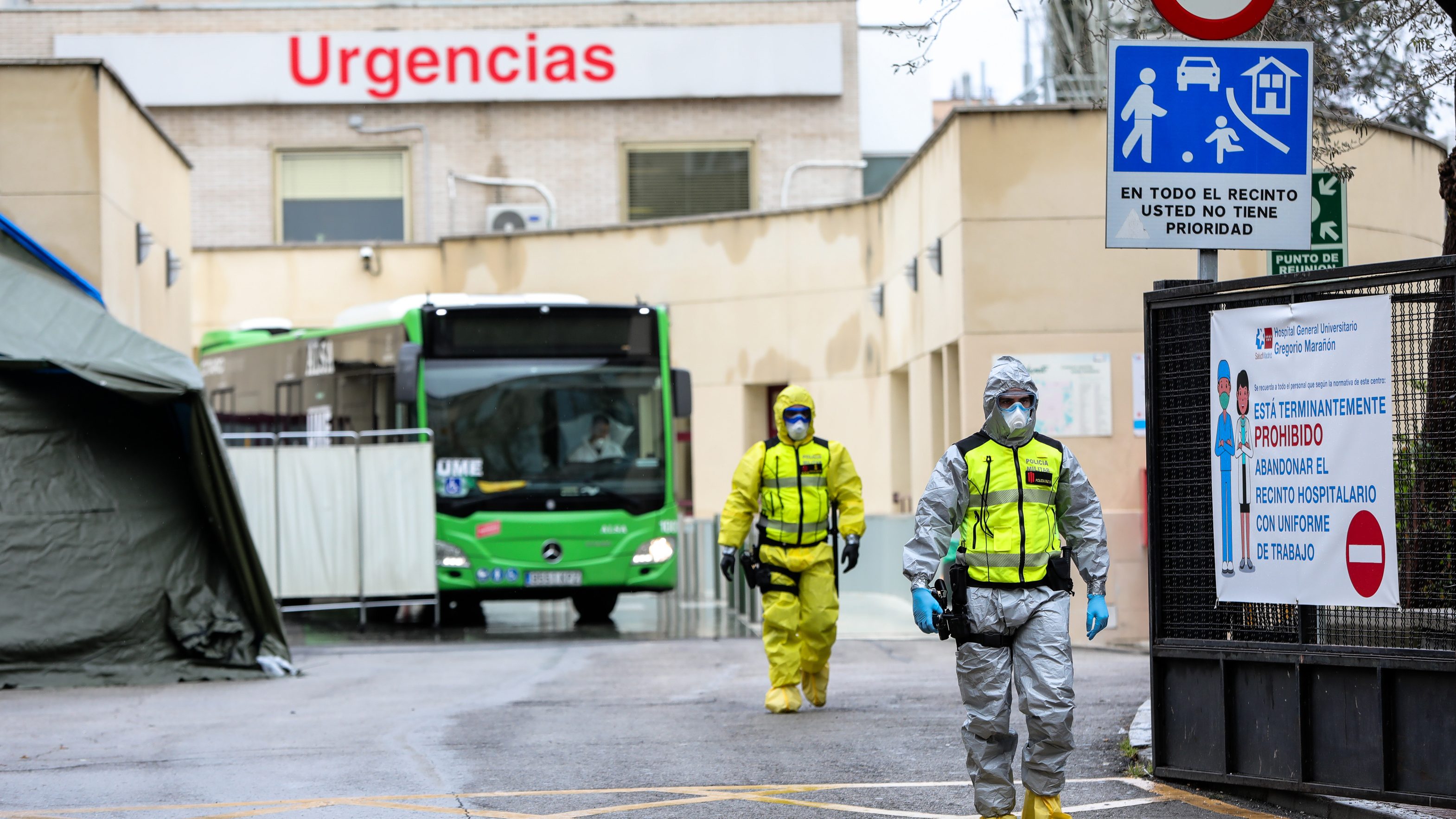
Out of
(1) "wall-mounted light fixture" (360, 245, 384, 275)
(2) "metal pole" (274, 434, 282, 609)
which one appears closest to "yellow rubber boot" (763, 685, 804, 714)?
(2) "metal pole" (274, 434, 282, 609)

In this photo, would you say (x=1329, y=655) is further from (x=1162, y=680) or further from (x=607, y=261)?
(x=607, y=261)

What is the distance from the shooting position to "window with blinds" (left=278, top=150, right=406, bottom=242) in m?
29.1

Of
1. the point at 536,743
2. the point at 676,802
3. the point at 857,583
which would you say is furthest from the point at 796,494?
the point at 857,583

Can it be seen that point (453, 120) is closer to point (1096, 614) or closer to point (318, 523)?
point (318, 523)

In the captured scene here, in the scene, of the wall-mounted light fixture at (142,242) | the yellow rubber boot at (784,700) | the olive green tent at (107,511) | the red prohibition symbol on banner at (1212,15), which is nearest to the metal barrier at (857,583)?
the olive green tent at (107,511)

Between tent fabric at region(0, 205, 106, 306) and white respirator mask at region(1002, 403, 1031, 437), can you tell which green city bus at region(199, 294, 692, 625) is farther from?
white respirator mask at region(1002, 403, 1031, 437)

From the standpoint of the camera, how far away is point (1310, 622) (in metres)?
7.10

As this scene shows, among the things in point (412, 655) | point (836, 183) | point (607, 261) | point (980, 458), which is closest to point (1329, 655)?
point (980, 458)

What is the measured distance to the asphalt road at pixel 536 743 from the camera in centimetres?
761

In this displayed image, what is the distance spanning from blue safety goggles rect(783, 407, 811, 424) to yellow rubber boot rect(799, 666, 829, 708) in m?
1.43

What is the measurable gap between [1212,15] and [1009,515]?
7.66 ft

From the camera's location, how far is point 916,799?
757cm

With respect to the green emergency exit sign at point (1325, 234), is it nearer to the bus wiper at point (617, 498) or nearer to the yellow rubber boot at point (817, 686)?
the yellow rubber boot at point (817, 686)

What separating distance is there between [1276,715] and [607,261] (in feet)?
60.1
